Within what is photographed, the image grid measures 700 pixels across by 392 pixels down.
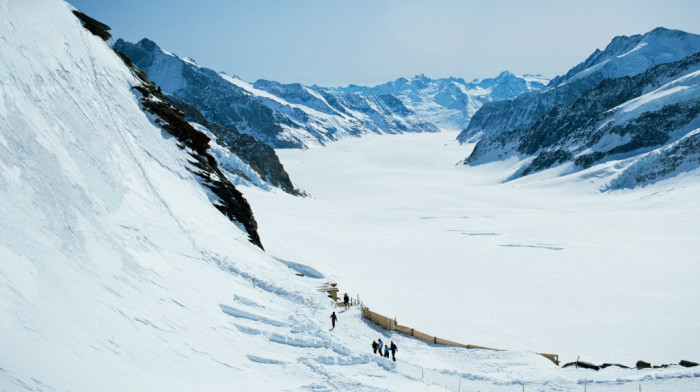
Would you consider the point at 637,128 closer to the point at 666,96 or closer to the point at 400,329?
the point at 666,96

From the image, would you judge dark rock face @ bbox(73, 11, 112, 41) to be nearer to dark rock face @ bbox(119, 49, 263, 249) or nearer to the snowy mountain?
dark rock face @ bbox(119, 49, 263, 249)

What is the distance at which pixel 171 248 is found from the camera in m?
18.4

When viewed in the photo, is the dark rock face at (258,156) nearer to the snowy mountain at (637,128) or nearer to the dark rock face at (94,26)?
the dark rock face at (94,26)

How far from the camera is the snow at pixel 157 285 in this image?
10.7 meters

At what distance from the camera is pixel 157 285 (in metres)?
15.0

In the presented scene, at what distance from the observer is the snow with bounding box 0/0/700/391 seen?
35.1 ft

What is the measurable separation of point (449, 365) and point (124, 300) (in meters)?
12.7

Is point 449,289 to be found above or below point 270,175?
below

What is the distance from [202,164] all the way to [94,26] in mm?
13761

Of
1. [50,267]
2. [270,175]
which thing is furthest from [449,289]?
[270,175]

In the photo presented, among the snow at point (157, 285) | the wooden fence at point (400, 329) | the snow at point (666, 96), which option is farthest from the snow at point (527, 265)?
the snow at point (666, 96)

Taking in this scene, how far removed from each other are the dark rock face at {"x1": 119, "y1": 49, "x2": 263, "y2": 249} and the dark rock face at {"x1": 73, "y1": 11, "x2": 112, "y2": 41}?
5349mm

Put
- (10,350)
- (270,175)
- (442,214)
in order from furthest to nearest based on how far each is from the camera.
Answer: (270,175)
(442,214)
(10,350)

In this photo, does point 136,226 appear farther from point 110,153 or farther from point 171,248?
point 110,153
